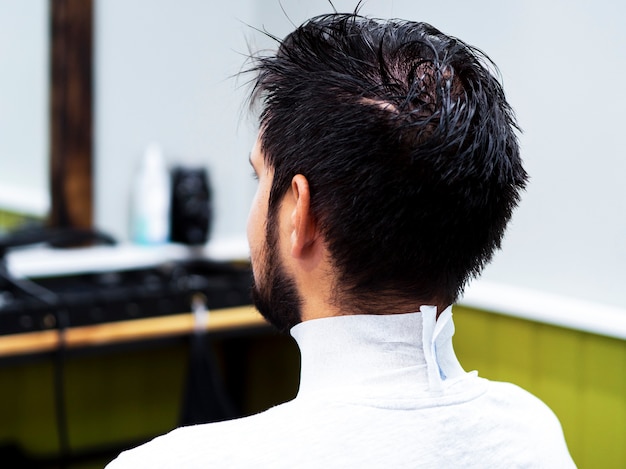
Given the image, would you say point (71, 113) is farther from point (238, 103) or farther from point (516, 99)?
point (516, 99)

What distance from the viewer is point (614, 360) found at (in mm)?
2156

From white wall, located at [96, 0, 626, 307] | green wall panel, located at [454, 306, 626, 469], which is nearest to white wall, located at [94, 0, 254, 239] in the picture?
white wall, located at [96, 0, 626, 307]

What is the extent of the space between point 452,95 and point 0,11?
81.1 inches

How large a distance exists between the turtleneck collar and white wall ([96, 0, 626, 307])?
28.0 inches

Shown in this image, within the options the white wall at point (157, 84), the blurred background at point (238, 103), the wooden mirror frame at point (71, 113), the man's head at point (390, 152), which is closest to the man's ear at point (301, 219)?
the man's head at point (390, 152)

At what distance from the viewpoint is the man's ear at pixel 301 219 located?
0.88m

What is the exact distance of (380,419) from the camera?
817 mm

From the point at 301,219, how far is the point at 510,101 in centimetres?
112

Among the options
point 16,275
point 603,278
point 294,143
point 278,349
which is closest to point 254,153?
point 294,143

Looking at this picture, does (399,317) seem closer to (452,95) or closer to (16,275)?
(452,95)

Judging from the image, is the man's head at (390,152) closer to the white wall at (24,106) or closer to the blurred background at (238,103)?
the blurred background at (238,103)

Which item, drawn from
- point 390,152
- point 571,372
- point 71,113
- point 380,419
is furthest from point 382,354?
point 71,113

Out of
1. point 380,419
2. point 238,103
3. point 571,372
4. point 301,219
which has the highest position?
point 238,103

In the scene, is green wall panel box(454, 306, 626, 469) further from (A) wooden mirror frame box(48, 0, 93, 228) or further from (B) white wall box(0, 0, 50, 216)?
(B) white wall box(0, 0, 50, 216)
